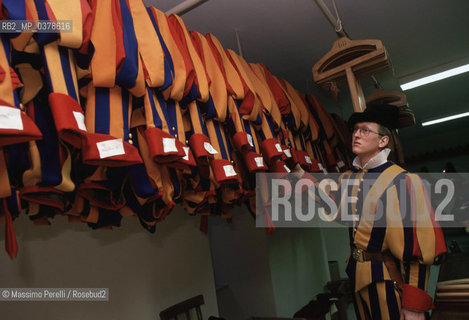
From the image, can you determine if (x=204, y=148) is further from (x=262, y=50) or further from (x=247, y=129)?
(x=262, y=50)

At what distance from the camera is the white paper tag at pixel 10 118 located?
0.71 meters

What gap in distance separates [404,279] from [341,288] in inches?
138

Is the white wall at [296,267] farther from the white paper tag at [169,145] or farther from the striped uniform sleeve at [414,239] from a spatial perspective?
the white paper tag at [169,145]

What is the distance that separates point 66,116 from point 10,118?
0.43ft

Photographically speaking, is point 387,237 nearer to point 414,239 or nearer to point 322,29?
point 414,239

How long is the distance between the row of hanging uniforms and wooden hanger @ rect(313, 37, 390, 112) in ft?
2.43

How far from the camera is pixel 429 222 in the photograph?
1.63 m

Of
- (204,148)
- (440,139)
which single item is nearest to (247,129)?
(204,148)

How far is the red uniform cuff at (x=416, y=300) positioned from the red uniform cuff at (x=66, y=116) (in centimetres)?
168

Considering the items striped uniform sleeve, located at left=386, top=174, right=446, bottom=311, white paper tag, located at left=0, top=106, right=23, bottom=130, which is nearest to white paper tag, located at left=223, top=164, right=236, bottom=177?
white paper tag, located at left=0, top=106, right=23, bottom=130

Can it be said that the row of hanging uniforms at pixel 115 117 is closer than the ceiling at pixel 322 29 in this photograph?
Yes

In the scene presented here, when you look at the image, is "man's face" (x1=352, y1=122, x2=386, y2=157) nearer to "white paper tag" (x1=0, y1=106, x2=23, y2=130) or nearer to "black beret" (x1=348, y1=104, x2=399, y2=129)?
"black beret" (x1=348, y1=104, x2=399, y2=129)

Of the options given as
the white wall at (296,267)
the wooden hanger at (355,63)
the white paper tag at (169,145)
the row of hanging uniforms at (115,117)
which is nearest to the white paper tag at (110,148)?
the row of hanging uniforms at (115,117)

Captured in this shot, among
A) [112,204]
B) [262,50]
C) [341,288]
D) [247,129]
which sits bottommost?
[341,288]
